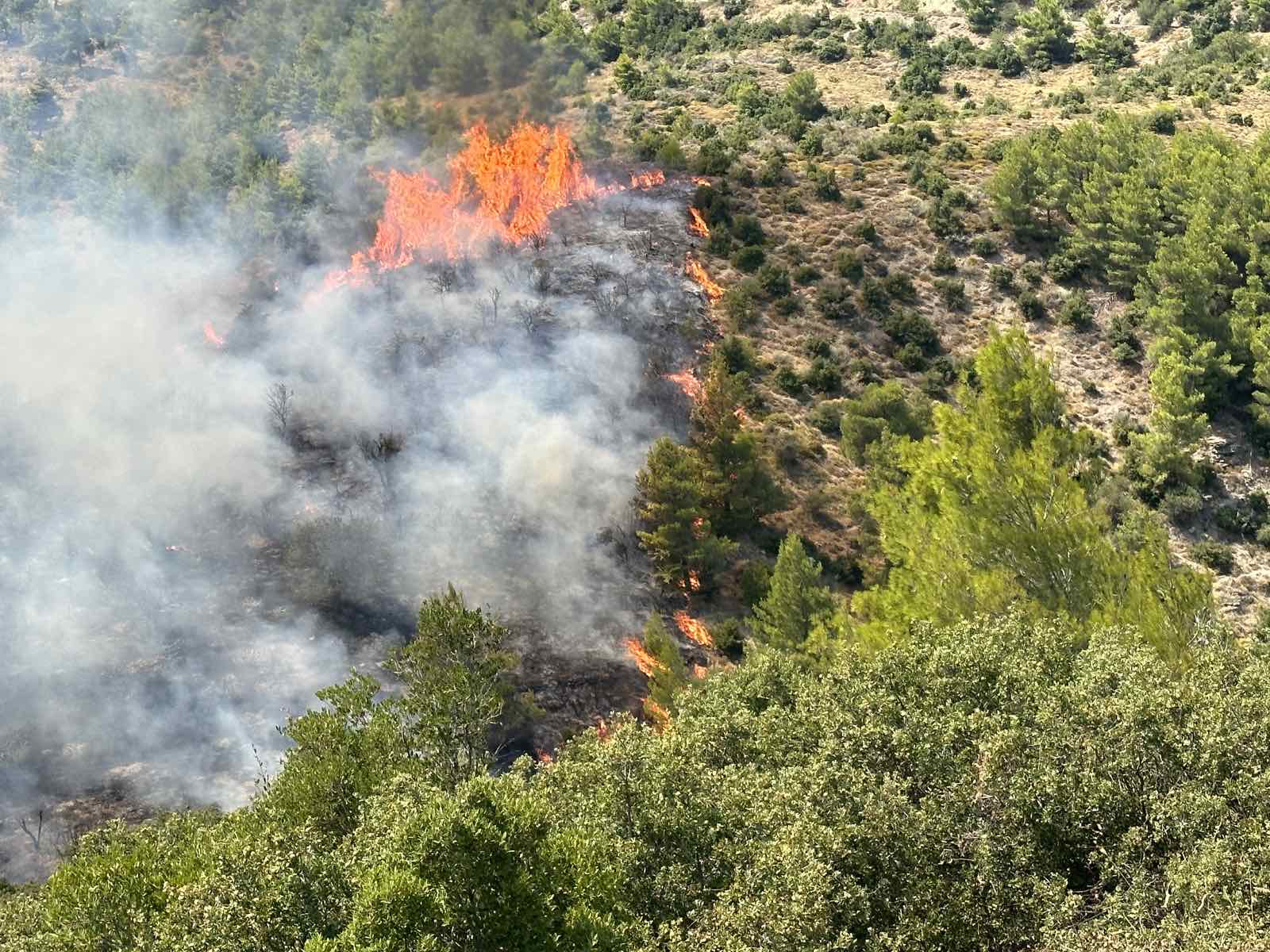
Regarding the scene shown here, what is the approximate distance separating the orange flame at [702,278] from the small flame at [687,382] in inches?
398

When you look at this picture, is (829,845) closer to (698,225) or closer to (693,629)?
(693,629)

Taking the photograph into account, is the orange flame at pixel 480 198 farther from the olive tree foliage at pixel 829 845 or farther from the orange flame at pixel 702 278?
the olive tree foliage at pixel 829 845

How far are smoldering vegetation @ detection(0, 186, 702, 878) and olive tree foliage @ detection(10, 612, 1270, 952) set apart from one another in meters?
25.8

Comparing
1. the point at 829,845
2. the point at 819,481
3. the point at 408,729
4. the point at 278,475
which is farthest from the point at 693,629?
the point at 829,845

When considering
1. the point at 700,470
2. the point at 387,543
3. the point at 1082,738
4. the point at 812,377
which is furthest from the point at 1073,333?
the point at 1082,738

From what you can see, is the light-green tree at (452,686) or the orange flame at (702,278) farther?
the orange flame at (702,278)

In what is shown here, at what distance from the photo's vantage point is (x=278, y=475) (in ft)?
227

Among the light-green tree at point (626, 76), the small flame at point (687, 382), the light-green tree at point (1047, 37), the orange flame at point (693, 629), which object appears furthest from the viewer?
the light-green tree at point (1047, 37)

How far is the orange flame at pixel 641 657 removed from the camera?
55500mm

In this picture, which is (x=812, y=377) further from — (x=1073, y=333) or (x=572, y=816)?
(x=572, y=816)

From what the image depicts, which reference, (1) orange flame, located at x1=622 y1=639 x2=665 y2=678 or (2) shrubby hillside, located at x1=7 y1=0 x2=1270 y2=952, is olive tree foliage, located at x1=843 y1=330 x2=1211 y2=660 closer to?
(2) shrubby hillside, located at x1=7 y1=0 x2=1270 y2=952

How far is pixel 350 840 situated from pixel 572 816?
5.42 metres

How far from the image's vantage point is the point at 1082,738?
2491cm

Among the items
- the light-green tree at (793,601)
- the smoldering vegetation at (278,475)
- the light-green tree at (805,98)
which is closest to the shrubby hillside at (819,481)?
the light-green tree at (793,601)
